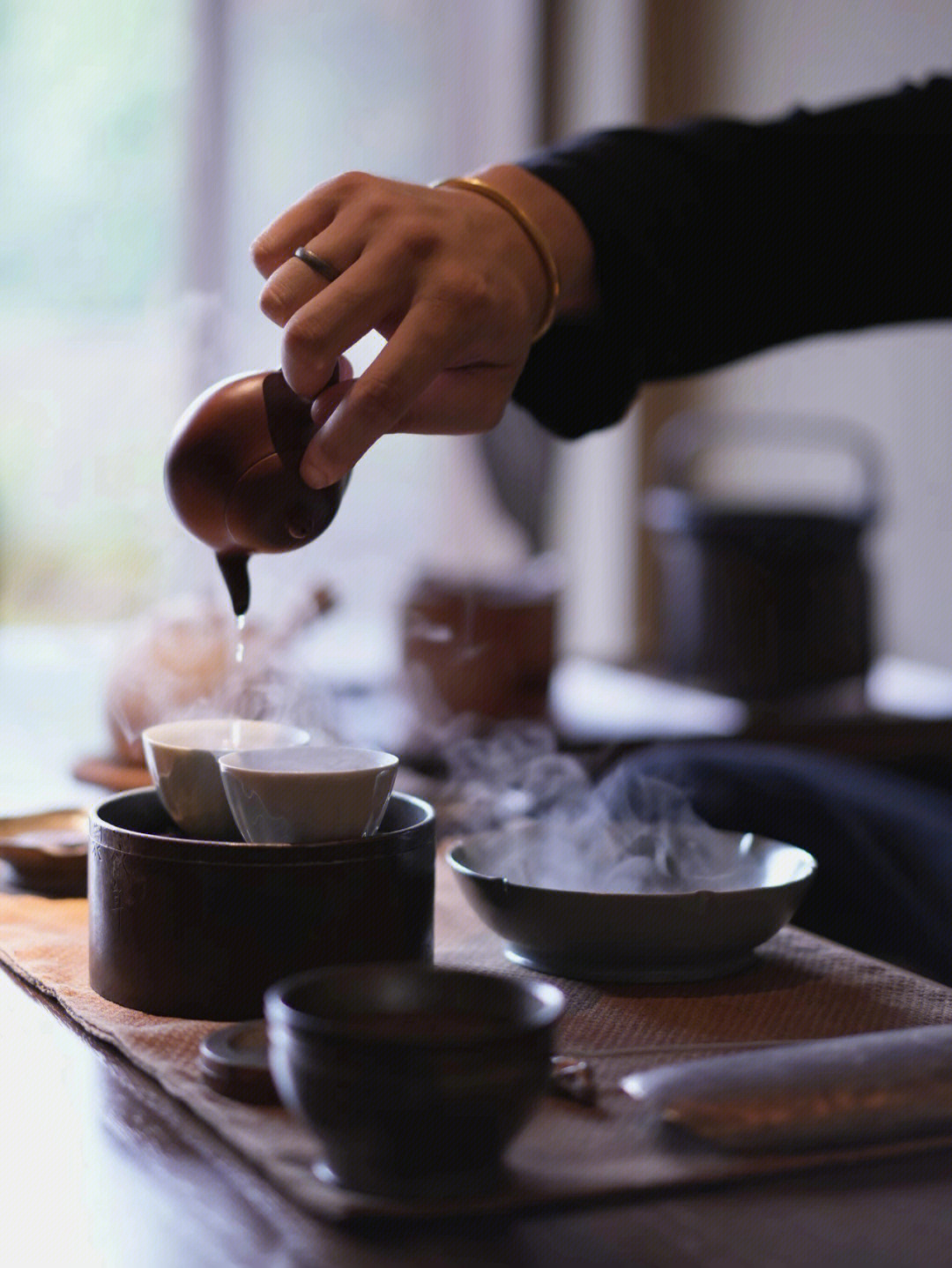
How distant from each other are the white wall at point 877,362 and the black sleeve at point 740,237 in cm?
173

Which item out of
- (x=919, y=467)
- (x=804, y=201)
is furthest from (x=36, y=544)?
(x=804, y=201)

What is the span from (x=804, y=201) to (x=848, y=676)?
2.85 ft

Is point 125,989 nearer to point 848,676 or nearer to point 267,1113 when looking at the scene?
point 267,1113

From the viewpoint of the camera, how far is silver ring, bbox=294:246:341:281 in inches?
41.0

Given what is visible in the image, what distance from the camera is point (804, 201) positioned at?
1647 millimetres

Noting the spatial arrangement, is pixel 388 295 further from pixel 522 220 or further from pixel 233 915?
pixel 233 915

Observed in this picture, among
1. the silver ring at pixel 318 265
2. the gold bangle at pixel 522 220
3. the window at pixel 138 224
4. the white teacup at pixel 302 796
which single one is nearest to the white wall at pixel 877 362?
the window at pixel 138 224

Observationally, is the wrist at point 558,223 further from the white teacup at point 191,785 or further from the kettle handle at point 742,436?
the kettle handle at point 742,436

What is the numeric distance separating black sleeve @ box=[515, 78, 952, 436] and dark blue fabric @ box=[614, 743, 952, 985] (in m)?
0.37

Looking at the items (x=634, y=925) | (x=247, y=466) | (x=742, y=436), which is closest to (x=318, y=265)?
(x=247, y=466)

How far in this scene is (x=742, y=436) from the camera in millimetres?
4148

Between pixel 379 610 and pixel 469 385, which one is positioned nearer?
pixel 469 385

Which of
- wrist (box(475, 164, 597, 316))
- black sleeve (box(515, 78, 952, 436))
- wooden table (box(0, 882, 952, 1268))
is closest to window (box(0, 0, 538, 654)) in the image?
black sleeve (box(515, 78, 952, 436))

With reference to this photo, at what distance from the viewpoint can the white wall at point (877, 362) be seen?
11.4 ft
